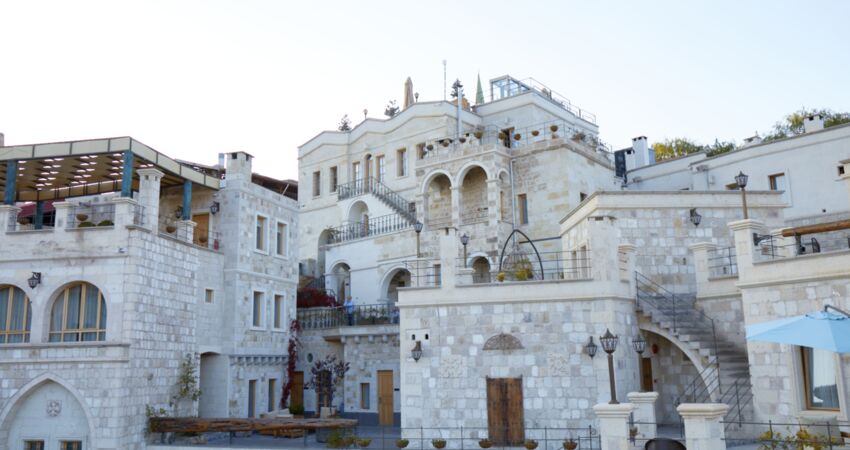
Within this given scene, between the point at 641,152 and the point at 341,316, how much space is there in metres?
16.5

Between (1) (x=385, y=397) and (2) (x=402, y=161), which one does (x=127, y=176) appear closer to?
(1) (x=385, y=397)

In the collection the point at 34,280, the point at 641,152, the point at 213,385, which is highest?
the point at 641,152

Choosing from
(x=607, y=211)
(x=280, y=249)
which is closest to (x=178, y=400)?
(x=280, y=249)

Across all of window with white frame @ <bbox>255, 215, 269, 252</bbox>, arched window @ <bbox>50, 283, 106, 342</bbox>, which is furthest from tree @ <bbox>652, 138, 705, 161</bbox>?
arched window @ <bbox>50, 283, 106, 342</bbox>

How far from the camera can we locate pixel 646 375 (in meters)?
20.7

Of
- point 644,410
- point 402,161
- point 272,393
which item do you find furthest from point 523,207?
point 644,410

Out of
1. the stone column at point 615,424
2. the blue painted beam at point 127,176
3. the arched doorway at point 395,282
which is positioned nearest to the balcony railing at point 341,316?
the arched doorway at point 395,282

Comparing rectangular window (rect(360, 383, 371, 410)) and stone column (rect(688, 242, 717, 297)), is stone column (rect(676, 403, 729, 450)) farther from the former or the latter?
rectangular window (rect(360, 383, 371, 410))

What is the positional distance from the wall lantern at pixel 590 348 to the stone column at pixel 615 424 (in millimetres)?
3823

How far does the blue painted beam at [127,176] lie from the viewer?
2155cm

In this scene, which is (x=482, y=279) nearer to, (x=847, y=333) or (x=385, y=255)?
(x=385, y=255)

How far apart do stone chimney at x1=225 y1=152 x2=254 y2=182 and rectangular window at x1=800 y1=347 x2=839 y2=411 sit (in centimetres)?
1886

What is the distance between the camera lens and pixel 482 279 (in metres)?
30.8

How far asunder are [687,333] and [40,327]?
1797cm
